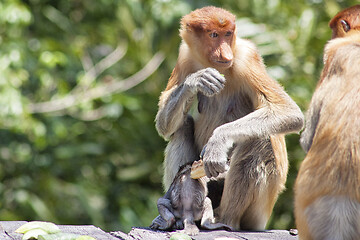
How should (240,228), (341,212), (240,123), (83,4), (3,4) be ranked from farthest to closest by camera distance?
(83,4) < (3,4) < (240,228) < (240,123) < (341,212)

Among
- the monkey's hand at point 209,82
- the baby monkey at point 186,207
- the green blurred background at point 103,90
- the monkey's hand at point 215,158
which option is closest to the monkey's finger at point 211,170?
the monkey's hand at point 215,158

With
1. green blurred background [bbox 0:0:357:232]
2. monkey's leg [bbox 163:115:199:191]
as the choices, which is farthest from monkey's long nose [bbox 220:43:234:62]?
green blurred background [bbox 0:0:357:232]

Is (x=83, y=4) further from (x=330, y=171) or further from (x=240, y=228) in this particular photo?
(x=330, y=171)

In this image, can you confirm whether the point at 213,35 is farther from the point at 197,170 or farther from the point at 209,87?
the point at 197,170

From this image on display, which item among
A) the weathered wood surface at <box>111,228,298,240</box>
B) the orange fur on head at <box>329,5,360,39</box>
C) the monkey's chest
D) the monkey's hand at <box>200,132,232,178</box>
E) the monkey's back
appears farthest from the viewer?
the monkey's chest

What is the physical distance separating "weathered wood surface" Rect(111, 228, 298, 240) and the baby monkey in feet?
0.30

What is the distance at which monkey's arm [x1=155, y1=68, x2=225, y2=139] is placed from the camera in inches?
170

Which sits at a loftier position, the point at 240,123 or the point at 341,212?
the point at 240,123

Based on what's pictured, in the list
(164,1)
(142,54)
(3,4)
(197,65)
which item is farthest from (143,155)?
(197,65)

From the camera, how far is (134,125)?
8.70 m

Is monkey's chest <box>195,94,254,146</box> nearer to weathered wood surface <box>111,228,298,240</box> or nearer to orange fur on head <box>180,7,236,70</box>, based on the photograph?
orange fur on head <box>180,7,236,70</box>

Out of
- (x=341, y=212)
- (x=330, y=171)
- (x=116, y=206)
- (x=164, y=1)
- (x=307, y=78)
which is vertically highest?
(x=164, y=1)

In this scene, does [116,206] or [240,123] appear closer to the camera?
[240,123]

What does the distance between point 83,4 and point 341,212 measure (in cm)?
690
